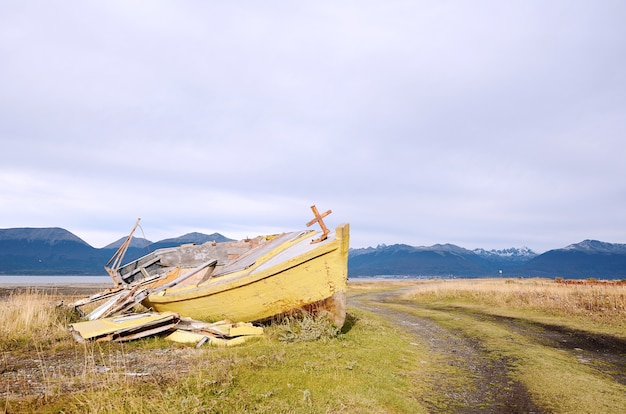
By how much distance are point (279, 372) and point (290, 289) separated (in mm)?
4675

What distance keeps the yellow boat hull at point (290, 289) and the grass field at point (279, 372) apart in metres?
0.75

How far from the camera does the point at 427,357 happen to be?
10.5m

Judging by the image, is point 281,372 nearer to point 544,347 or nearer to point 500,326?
point 544,347

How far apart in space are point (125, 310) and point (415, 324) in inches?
479

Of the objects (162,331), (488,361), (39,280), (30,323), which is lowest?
(39,280)

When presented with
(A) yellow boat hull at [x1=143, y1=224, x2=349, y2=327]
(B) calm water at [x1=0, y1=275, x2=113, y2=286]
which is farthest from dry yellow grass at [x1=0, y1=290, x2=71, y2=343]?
(B) calm water at [x1=0, y1=275, x2=113, y2=286]

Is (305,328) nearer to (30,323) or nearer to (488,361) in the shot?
(488,361)

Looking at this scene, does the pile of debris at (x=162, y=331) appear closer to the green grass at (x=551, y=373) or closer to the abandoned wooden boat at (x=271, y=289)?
the abandoned wooden boat at (x=271, y=289)

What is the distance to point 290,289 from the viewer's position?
37.9 feet

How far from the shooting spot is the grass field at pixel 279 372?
532 centimetres

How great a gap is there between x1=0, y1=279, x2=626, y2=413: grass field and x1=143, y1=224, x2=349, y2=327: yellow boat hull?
2.45 feet

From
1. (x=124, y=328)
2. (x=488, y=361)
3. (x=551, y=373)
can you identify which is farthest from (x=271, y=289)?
(x=551, y=373)

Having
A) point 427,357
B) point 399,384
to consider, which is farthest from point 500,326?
point 399,384

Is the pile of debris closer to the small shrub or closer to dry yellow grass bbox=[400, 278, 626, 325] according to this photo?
the small shrub
